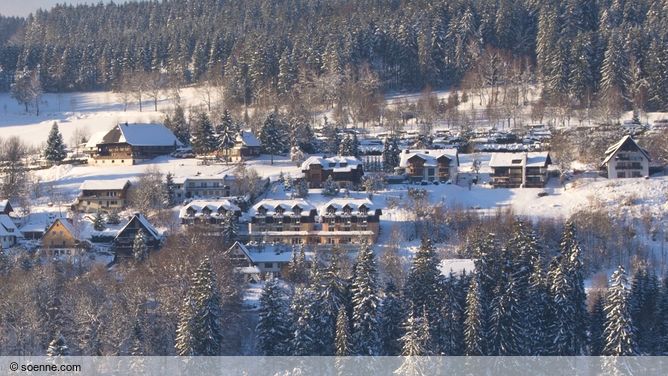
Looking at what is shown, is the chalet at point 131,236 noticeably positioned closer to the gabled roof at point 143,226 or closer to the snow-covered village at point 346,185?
the gabled roof at point 143,226

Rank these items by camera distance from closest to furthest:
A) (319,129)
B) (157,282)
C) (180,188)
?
(157,282) < (180,188) < (319,129)

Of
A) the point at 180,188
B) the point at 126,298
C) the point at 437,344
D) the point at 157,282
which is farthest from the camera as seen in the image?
the point at 180,188

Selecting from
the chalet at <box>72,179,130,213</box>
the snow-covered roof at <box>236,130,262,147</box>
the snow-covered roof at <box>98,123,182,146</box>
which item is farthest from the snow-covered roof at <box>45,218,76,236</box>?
the snow-covered roof at <box>98,123,182,146</box>

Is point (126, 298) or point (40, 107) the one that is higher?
point (40, 107)

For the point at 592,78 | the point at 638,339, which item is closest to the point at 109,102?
the point at 592,78

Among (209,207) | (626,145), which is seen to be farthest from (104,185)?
(626,145)

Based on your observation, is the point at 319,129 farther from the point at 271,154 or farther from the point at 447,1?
the point at 447,1
